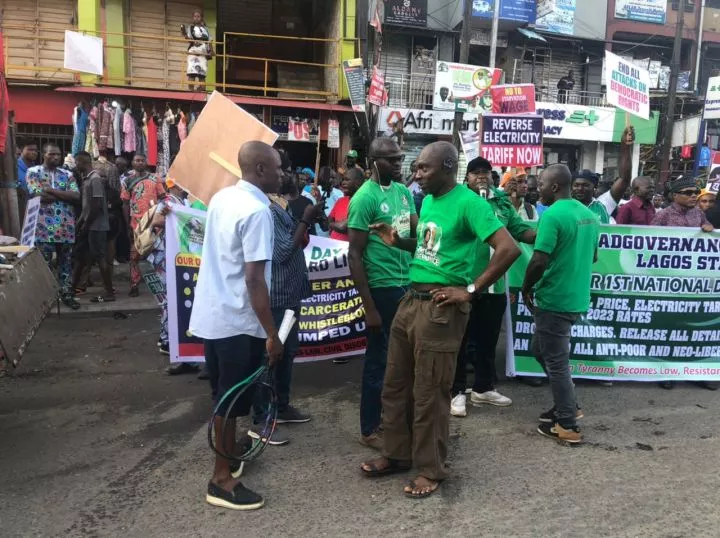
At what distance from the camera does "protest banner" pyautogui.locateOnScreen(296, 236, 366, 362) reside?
17.4ft

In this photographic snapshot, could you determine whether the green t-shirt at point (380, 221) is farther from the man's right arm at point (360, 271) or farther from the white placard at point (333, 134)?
the white placard at point (333, 134)

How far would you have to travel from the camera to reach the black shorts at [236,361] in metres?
3.05

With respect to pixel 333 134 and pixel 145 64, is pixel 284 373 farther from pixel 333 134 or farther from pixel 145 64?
pixel 145 64

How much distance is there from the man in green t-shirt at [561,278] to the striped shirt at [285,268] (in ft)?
5.25

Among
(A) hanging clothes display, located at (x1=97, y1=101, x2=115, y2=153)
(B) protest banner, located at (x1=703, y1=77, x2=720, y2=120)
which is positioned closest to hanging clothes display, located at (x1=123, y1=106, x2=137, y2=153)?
(A) hanging clothes display, located at (x1=97, y1=101, x2=115, y2=153)

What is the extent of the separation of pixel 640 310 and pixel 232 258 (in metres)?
4.06

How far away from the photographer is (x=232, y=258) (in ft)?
9.75

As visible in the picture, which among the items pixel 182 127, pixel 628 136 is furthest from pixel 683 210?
pixel 182 127

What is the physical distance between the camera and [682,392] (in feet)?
17.1

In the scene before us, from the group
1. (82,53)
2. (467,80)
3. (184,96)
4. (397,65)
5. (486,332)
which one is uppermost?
(397,65)

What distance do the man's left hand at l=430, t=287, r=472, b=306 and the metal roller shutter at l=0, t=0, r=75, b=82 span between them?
13.9m

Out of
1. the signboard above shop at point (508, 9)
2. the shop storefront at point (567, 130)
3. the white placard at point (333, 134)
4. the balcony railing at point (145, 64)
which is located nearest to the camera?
the balcony railing at point (145, 64)

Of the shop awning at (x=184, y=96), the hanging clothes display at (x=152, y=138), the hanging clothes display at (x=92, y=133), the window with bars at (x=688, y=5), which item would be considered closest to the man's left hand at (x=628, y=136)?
the shop awning at (x=184, y=96)

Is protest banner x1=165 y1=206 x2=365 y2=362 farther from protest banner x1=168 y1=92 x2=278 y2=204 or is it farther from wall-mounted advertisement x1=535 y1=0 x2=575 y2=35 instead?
wall-mounted advertisement x1=535 y1=0 x2=575 y2=35
